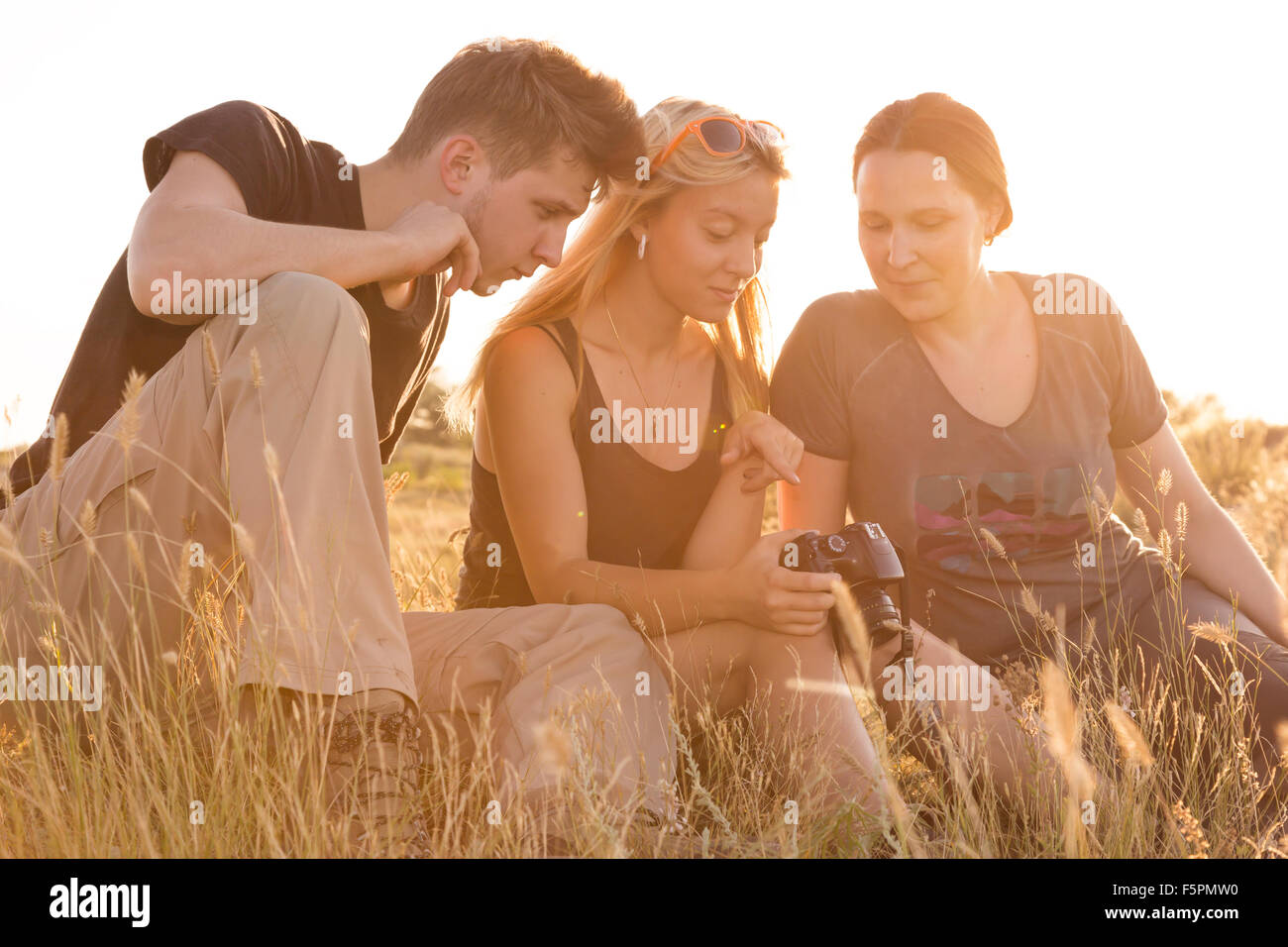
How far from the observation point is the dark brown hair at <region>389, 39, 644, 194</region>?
10.7ft

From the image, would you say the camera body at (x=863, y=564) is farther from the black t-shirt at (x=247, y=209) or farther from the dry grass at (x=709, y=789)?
the black t-shirt at (x=247, y=209)

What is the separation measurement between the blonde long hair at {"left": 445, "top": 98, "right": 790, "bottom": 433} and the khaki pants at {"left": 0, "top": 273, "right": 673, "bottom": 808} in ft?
2.80

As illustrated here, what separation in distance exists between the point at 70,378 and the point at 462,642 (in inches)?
45.5

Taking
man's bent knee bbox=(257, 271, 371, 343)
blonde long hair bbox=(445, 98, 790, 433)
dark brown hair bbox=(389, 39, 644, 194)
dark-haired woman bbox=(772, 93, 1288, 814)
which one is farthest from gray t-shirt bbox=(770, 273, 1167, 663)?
man's bent knee bbox=(257, 271, 371, 343)

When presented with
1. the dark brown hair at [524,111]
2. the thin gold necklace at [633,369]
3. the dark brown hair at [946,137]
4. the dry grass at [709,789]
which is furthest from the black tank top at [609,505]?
the dark brown hair at [946,137]

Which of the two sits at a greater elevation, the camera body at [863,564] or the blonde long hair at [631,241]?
the blonde long hair at [631,241]

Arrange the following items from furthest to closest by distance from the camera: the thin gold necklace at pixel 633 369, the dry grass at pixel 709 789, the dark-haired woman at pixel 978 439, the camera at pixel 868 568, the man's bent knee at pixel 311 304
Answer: the thin gold necklace at pixel 633 369 → the dark-haired woman at pixel 978 439 → the camera at pixel 868 568 → the man's bent knee at pixel 311 304 → the dry grass at pixel 709 789

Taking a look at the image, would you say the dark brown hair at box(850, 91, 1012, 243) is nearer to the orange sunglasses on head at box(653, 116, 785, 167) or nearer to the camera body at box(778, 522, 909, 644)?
the orange sunglasses on head at box(653, 116, 785, 167)

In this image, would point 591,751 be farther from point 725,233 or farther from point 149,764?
point 725,233

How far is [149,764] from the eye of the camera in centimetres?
241

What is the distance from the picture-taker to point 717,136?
11.0ft

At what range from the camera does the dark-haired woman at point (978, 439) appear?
3.27 metres

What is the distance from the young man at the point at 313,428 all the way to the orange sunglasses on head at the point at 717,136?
13cm
